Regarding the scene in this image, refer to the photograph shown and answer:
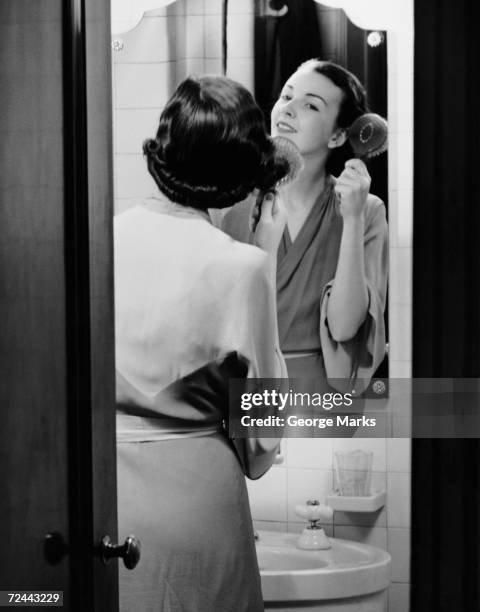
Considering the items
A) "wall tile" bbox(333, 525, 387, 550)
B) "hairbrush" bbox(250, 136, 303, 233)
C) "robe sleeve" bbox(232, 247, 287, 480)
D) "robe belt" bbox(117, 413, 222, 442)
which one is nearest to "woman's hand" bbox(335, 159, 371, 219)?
"hairbrush" bbox(250, 136, 303, 233)

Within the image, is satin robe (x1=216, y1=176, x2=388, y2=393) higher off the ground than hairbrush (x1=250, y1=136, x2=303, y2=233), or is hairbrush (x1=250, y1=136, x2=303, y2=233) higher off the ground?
hairbrush (x1=250, y1=136, x2=303, y2=233)

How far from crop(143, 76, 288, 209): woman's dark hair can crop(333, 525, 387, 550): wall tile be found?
2.68 feet

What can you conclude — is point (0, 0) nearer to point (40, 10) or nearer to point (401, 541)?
point (40, 10)

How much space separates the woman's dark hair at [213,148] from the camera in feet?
6.62

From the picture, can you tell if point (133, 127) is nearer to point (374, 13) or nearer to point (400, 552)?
point (374, 13)

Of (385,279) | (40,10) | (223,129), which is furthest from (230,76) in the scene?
(40,10)

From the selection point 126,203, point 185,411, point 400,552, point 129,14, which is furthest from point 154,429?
point 129,14

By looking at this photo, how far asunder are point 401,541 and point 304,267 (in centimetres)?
68

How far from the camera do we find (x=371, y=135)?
2.01m

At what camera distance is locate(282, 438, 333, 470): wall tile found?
2.06m

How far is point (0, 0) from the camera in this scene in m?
1.12

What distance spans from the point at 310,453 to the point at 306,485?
8 cm

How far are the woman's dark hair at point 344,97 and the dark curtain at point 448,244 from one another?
134mm

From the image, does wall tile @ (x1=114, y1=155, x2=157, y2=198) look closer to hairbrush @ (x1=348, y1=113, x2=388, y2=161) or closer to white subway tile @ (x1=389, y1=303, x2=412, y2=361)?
hairbrush @ (x1=348, y1=113, x2=388, y2=161)
